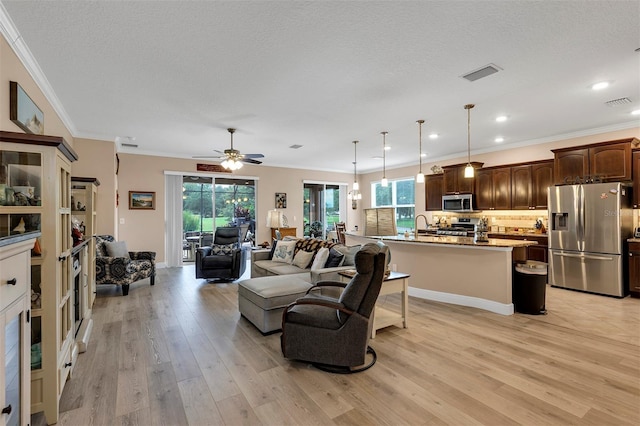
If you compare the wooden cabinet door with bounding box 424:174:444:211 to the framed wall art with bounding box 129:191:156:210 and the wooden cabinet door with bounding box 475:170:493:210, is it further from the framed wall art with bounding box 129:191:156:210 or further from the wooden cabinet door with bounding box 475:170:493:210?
the framed wall art with bounding box 129:191:156:210

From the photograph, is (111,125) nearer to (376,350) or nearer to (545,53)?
(376,350)

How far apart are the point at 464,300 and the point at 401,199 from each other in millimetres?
5244

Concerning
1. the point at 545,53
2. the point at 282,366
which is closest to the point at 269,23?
the point at 545,53

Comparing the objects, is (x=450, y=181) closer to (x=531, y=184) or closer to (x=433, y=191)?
(x=433, y=191)

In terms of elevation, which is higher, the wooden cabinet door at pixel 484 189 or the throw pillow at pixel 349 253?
the wooden cabinet door at pixel 484 189

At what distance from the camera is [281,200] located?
8.90 m

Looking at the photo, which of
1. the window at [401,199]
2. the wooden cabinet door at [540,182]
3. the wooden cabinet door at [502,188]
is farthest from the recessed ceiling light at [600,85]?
the window at [401,199]

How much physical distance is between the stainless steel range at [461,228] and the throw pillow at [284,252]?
3857 mm

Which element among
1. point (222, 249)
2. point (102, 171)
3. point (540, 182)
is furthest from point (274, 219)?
point (540, 182)

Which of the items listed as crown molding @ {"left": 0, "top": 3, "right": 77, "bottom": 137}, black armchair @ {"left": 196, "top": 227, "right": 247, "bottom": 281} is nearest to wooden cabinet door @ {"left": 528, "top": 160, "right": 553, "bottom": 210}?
black armchair @ {"left": 196, "top": 227, "right": 247, "bottom": 281}

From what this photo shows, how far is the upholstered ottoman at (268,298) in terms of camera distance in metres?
3.27

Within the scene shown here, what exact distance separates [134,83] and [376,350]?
12.5 feet

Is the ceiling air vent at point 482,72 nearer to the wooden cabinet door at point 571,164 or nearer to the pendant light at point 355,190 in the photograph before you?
the pendant light at point 355,190

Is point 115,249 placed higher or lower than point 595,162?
lower
